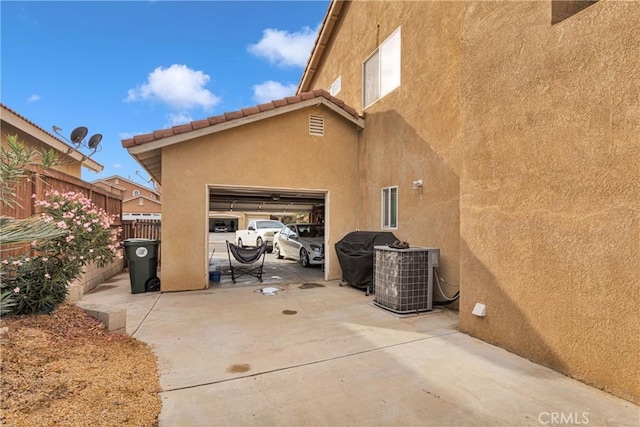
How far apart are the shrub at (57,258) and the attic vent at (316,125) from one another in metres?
5.78

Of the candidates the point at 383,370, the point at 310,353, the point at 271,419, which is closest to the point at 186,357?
the point at 310,353

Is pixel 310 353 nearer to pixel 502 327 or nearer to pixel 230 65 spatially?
pixel 502 327

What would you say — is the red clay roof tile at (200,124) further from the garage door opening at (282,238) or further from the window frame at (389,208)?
the window frame at (389,208)

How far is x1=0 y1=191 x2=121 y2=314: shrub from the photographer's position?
3.75 meters

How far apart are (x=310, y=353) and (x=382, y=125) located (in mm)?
6171

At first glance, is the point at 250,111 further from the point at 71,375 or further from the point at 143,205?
the point at 143,205

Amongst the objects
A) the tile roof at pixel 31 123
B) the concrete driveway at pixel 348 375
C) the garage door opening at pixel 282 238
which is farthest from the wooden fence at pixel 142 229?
the concrete driveway at pixel 348 375

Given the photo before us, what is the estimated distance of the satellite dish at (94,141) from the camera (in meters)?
10.9

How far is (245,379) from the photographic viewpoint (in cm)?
335

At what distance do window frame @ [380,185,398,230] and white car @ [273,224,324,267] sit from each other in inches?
148

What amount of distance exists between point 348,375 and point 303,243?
878 centimetres

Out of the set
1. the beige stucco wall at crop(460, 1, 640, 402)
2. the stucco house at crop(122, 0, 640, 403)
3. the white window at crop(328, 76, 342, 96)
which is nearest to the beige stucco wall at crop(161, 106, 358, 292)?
the stucco house at crop(122, 0, 640, 403)

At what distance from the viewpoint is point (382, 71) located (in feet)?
28.5

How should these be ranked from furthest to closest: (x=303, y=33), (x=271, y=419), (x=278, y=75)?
(x=278, y=75) < (x=303, y=33) < (x=271, y=419)
